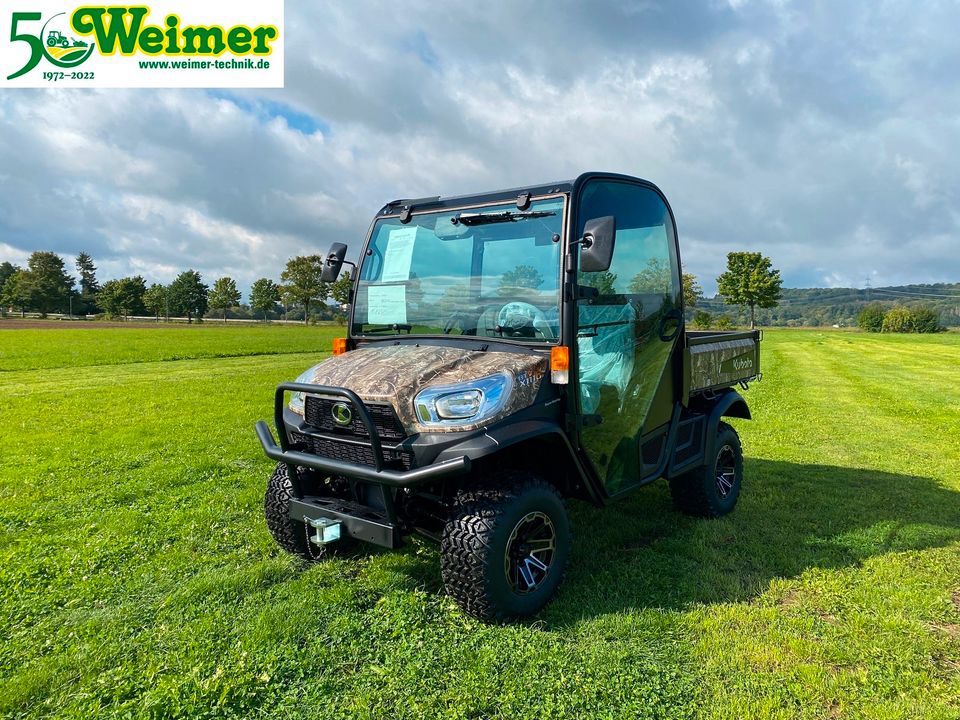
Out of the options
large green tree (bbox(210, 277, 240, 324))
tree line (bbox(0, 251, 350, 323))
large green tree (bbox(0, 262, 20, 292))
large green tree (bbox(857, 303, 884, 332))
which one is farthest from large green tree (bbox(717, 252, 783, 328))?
large green tree (bbox(0, 262, 20, 292))

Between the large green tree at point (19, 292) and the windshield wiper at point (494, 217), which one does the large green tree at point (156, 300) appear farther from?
the windshield wiper at point (494, 217)

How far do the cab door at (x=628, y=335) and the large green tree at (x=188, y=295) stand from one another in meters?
93.4

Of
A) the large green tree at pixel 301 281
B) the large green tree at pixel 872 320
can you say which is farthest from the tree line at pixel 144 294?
the large green tree at pixel 872 320

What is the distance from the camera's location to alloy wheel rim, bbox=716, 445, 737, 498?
5219mm

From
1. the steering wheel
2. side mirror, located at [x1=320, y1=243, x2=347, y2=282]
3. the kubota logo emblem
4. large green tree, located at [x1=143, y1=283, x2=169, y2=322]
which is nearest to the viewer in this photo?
the kubota logo emblem

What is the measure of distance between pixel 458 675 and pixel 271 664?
90cm

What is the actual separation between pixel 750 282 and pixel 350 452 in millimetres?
63214

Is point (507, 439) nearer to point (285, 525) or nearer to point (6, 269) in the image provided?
point (285, 525)

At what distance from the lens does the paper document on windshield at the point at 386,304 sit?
160 inches

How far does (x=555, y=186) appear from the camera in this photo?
360 cm

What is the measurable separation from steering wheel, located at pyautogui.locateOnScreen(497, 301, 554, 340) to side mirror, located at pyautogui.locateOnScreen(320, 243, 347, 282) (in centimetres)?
140

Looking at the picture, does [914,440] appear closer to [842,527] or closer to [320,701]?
[842,527]

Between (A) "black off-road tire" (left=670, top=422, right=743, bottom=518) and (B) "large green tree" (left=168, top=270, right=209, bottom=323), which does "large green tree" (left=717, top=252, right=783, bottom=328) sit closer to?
(A) "black off-road tire" (left=670, top=422, right=743, bottom=518)

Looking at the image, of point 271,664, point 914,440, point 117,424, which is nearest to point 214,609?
point 271,664
